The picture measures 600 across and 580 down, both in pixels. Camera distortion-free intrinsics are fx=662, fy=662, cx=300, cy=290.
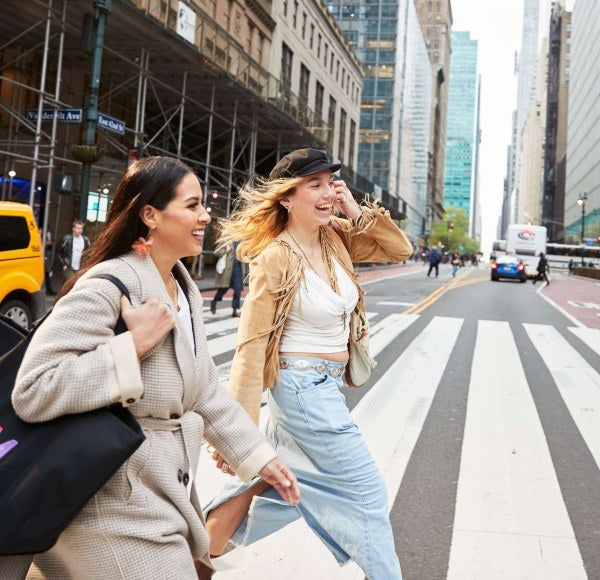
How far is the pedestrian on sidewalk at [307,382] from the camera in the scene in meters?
2.58

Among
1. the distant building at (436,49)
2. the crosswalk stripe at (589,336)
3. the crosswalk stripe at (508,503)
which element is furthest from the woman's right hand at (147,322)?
the distant building at (436,49)

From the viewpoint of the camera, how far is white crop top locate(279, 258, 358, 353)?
9.19ft

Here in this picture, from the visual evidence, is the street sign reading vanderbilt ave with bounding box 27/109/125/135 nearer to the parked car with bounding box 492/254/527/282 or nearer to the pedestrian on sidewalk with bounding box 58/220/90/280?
the pedestrian on sidewalk with bounding box 58/220/90/280

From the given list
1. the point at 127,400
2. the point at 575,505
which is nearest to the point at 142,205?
the point at 127,400

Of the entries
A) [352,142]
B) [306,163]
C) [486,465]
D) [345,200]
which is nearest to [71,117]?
[486,465]

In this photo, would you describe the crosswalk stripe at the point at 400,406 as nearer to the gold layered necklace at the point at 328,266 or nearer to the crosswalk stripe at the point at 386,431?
the crosswalk stripe at the point at 386,431

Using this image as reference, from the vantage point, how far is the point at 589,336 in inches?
521

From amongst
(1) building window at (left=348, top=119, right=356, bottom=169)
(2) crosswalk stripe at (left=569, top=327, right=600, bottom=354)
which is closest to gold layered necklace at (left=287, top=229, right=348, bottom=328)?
(2) crosswalk stripe at (left=569, top=327, right=600, bottom=354)

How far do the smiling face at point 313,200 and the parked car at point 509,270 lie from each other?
37.0m

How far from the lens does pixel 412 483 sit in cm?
460

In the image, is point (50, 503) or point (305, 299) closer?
point (50, 503)

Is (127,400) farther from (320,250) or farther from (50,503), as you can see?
(320,250)

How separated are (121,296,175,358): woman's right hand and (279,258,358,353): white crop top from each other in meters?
1.03

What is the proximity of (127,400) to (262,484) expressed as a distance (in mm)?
1220
